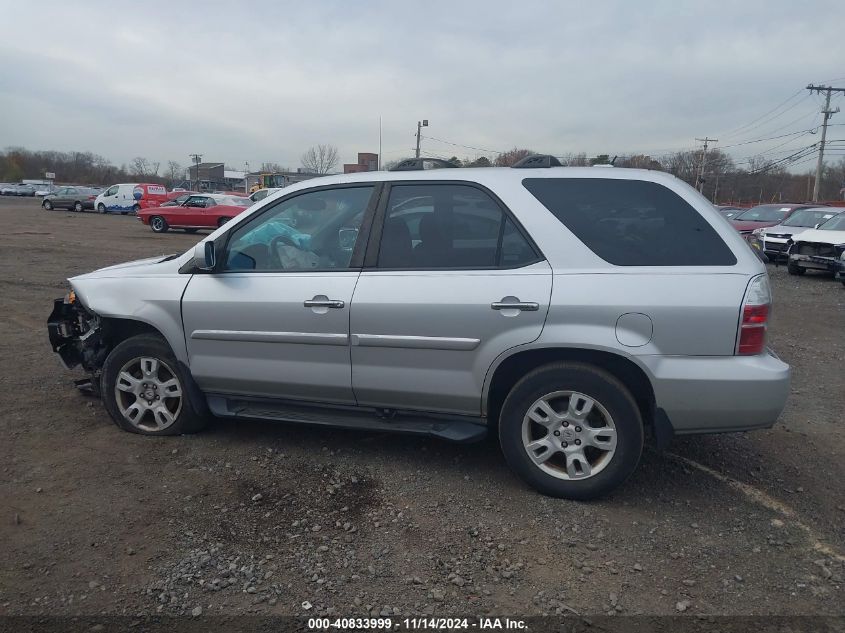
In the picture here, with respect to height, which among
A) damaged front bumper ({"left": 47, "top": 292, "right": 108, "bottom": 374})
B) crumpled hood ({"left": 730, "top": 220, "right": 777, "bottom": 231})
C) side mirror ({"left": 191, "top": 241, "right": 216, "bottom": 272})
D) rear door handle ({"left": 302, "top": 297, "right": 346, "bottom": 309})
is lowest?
damaged front bumper ({"left": 47, "top": 292, "right": 108, "bottom": 374})

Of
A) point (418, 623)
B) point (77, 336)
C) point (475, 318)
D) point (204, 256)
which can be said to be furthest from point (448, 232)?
point (77, 336)

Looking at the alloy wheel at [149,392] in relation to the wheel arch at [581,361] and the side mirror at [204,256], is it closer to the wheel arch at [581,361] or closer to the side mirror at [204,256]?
the side mirror at [204,256]

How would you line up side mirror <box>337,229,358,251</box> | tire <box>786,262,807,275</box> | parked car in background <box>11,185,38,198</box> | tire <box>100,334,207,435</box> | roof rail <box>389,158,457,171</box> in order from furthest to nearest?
parked car in background <box>11,185,38,198</box> < tire <box>786,262,807,275</box> < tire <box>100,334,207,435</box> < roof rail <box>389,158,457,171</box> < side mirror <box>337,229,358,251</box>

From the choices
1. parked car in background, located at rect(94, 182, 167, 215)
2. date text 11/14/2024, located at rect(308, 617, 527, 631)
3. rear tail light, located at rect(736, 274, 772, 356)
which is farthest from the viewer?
parked car in background, located at rect(94, 182, 167, 215)

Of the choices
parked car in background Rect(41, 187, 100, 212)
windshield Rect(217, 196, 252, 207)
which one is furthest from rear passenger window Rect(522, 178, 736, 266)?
parked car in background Rect(41, 187, 100, 212)

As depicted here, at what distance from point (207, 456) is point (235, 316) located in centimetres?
95

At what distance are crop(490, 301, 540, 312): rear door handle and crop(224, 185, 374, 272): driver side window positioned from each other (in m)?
1.10

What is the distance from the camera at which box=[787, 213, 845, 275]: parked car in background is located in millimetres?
14531

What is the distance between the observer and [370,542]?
3.34 metres

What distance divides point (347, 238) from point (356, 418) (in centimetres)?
114

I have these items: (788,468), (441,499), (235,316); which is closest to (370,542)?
(441,499)

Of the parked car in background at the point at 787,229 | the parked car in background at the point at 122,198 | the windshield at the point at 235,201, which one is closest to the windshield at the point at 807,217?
the parked car in background at the point at 787,229

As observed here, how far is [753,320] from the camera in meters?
3.42

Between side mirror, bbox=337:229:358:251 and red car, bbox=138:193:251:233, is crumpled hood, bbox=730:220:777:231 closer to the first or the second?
red car, bbox=138:193:251:233
